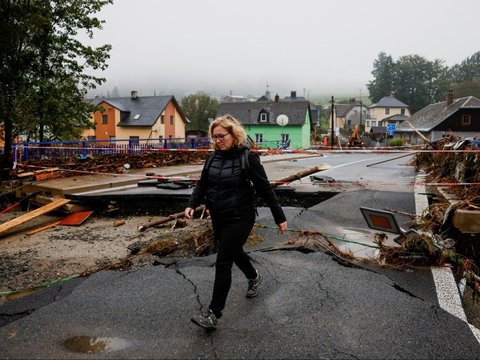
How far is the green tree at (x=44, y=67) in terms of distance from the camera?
13.7 m

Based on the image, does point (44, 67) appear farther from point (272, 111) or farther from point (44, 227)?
point (272, 111)

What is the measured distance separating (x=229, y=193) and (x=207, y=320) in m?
1.16

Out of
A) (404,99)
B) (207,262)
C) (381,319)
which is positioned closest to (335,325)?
(381,319)

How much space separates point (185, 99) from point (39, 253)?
255 ft

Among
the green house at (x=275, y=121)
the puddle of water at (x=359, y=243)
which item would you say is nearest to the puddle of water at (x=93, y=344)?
the puddle of water at (x=359, y=243)

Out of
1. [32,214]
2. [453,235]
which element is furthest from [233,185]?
[32,214]

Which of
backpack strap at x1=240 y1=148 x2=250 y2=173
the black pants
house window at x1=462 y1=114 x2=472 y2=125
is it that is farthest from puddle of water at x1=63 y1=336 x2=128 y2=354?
house window at x1=462 y1=114 x2=472 y2=125

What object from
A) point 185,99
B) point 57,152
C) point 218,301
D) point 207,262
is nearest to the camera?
point 218,301

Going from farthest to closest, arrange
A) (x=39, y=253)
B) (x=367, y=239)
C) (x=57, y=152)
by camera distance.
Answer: (x=57, y=152) → (x=39, y=253) → (x=367, y=239)

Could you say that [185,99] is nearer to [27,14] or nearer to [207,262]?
[27,14]

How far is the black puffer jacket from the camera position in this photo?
12.4 feet

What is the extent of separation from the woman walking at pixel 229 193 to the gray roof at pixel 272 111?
2076 inches

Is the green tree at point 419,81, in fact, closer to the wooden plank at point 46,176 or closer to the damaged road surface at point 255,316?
the wooden plank at point 46,176

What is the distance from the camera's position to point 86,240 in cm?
795
